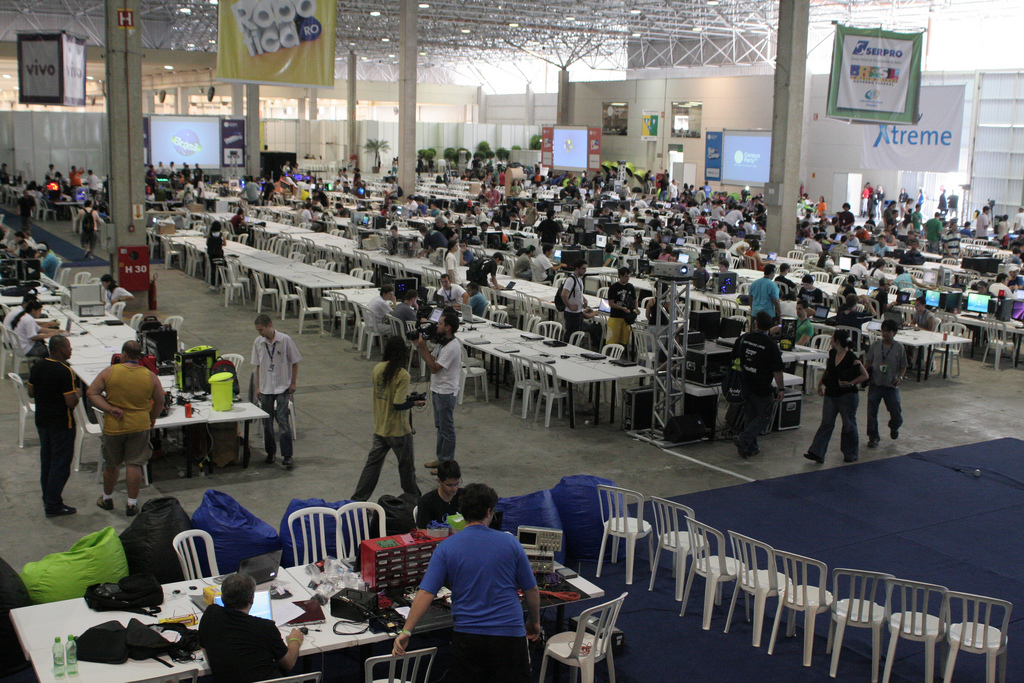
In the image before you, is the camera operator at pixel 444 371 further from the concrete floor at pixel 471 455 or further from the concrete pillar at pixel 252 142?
the concrete pillar at pixel 252 142

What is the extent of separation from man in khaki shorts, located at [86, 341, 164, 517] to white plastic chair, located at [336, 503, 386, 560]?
195 cm

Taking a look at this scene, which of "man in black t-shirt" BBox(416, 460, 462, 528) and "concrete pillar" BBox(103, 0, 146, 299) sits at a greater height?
"concrete pillar" BBox(103, 0, 146, 299)

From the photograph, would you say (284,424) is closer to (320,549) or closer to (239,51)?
(320,549)

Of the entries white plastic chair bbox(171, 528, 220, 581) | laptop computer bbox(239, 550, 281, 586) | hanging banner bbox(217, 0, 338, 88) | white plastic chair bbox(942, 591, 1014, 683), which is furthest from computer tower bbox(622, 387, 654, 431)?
hanging banner bbox(217, 0, 338, 88)

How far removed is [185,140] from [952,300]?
2659 centimetres

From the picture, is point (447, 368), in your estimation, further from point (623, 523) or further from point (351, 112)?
point (351, 112)

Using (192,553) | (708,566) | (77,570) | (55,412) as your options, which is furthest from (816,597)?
(55,412)

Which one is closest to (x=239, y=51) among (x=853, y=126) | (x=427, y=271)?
(x=427, y=271)

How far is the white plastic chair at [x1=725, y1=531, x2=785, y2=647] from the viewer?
18.6ft

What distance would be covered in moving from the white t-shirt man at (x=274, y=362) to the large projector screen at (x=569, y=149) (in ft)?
93.3

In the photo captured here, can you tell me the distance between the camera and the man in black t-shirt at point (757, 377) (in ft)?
29.3

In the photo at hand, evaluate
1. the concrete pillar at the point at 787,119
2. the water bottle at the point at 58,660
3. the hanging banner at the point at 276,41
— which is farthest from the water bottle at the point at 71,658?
the concrete pillar at the point at 787,119

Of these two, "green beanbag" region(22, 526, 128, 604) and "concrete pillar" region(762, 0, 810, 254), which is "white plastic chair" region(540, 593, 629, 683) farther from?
"concrete pillar" region(762, 0, 810, 254)

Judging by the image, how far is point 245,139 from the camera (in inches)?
1384
